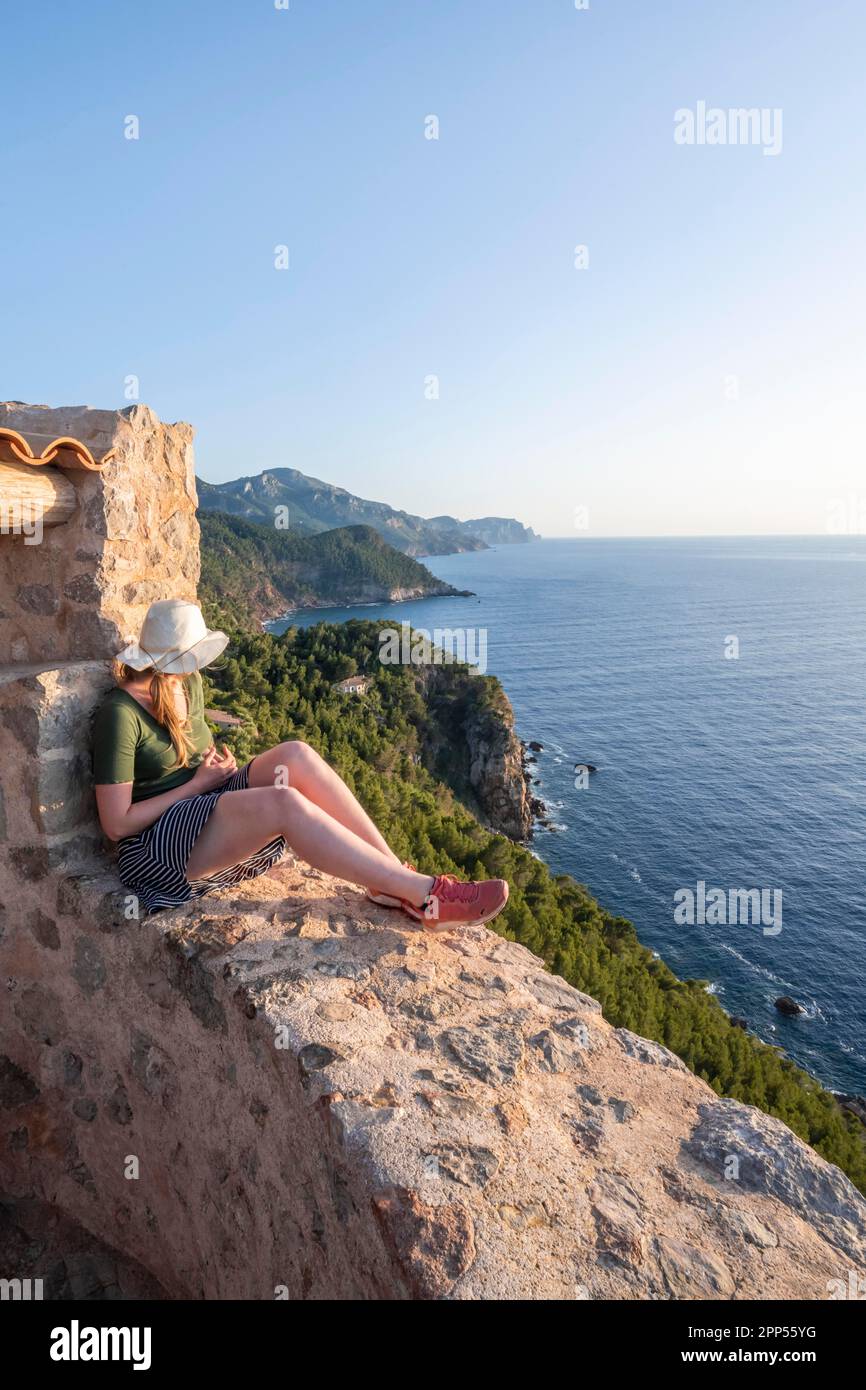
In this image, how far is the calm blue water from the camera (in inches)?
1030

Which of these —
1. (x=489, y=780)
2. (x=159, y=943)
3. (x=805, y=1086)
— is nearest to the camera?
(x=159, y=943)

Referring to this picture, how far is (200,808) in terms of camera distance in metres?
3.24

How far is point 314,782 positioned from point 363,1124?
4.98 feet

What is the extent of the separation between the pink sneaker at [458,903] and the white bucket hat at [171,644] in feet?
4.75

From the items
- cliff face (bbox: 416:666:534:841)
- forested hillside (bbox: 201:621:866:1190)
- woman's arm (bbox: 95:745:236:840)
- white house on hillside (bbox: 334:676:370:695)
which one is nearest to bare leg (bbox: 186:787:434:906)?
woman's arm (bbox: 95:745:236:840)

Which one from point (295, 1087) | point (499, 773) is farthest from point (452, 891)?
point (499, 773)

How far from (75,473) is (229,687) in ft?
86.3

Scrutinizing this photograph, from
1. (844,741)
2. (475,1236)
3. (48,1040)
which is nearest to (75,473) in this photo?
(48,1040)

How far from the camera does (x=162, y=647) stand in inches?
136

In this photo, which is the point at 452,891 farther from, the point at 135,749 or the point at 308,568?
the point at 308,568

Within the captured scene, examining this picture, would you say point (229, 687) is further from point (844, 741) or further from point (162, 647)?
point (844, 741)

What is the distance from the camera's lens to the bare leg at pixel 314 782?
3.45 meters

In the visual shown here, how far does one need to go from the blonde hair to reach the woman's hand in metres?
0.10

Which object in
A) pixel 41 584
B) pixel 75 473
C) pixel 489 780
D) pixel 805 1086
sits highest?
pixel 75 473
